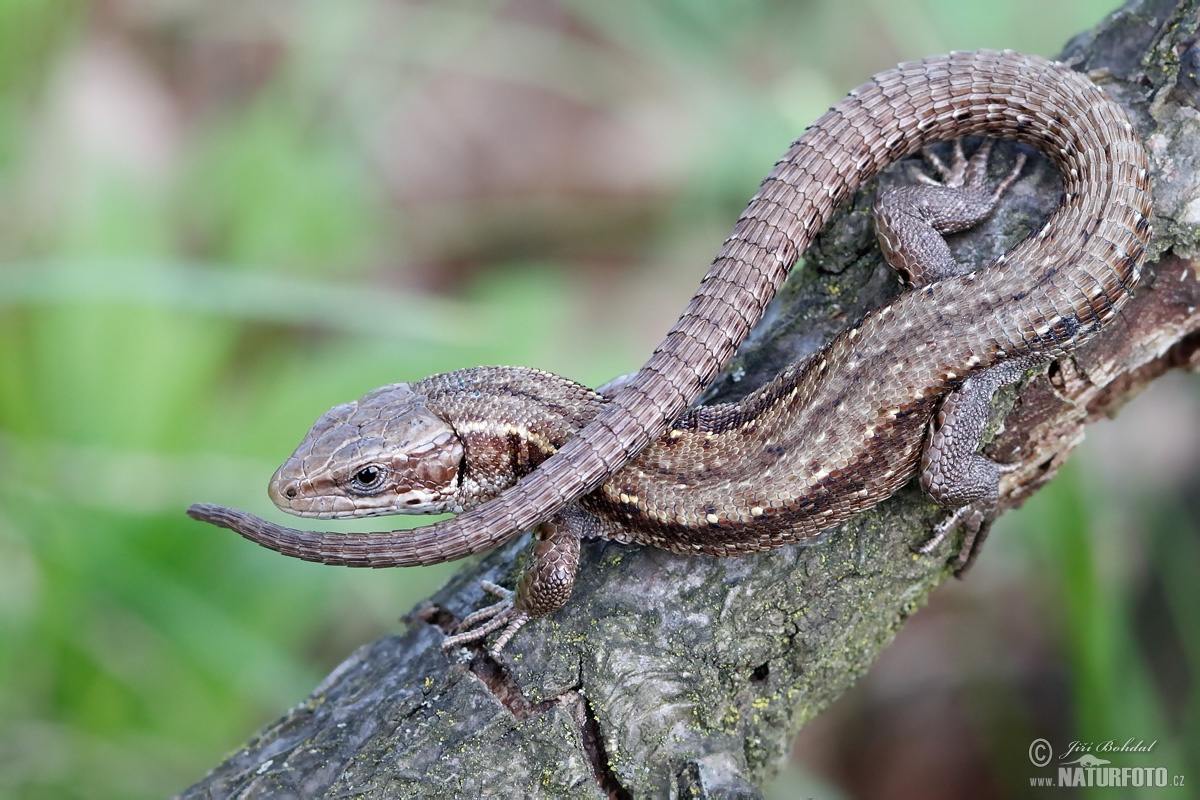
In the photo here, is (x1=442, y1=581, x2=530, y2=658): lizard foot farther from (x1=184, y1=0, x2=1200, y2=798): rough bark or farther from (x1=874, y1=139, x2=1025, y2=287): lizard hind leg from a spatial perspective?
(x1=874, y1=139, x2=1025, y2=287): lizard hind leg

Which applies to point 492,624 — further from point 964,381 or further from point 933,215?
point 933,215

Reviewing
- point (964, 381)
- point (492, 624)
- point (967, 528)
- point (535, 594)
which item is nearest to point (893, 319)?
point (964, 381)

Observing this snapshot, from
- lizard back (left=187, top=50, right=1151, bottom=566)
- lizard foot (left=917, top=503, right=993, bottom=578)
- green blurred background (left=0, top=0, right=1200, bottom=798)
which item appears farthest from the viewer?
green blurred background (left=0, top=0, right=1200, bottom=798)

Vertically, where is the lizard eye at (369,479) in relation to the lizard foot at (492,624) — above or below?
above

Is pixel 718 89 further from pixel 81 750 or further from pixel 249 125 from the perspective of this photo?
pixel 81 750

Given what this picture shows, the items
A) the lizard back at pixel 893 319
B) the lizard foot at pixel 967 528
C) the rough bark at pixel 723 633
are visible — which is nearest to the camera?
the rough bark at pixel 723 633

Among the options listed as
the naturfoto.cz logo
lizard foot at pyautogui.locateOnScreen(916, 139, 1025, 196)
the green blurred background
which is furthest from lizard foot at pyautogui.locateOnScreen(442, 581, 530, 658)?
the naturfoto.cz logo

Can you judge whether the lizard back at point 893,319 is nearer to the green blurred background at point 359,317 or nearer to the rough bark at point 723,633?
the rough bark at point 723,633

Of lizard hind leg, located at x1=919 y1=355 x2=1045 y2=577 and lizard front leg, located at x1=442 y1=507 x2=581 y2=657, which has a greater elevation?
lizard hind leg, located at x1=919 y1=355 x2=1045 y2=577

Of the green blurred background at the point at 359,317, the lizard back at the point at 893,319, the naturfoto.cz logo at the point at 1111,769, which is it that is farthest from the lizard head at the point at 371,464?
Result: the naturfoto.cz logo at the point at 1111,769
